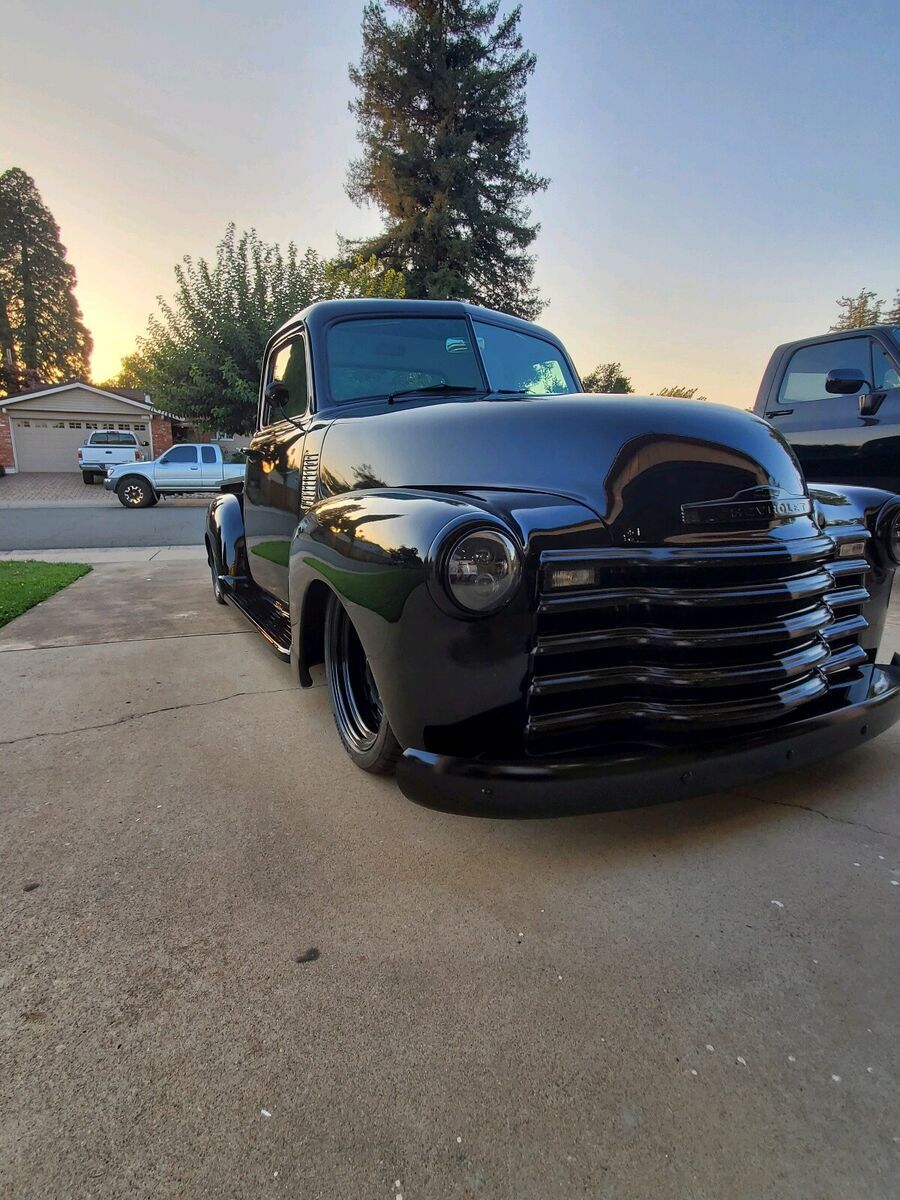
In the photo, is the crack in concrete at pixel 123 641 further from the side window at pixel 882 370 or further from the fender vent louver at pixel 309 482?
the side window at pixel 882 370

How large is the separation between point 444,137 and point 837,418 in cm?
2604

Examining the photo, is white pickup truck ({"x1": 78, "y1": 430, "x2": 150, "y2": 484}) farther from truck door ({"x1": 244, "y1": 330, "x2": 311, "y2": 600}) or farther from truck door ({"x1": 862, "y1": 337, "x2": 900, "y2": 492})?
truck door ({"x1": 862, "y1": 337, "x2": 900, "y2": 492})

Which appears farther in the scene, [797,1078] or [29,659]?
[29,659]

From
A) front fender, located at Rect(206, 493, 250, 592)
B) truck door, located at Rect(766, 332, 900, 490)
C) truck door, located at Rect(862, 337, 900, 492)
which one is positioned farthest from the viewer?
truck door, located at Rect(766, 332, 900, 490)

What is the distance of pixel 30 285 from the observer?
150 feet

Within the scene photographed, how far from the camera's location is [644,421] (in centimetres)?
212

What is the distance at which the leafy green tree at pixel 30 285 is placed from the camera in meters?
45.0

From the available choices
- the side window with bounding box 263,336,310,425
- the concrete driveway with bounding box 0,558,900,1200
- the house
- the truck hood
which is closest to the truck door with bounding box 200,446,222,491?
the house

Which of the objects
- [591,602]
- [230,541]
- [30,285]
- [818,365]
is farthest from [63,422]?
[591,602]

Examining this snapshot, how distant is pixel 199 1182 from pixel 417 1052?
17.9 inches

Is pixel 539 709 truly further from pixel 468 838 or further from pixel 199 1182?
pixel 199 1182

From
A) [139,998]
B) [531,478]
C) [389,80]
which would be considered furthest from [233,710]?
[389,80]

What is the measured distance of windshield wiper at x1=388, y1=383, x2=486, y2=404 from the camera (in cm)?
314

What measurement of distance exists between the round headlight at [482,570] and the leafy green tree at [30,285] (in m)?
53.6
